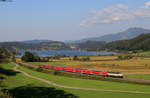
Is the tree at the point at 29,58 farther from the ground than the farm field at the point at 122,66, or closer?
farther from the ground

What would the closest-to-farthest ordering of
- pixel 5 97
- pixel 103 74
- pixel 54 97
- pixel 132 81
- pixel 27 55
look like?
pixel 5 97 < pixel 54 97 < pixel 132 81 < pixel 103 74 < pixel 27 55

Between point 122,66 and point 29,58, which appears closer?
point 122,66

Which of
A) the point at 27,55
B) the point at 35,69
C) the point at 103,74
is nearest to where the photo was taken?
the point at 103,74

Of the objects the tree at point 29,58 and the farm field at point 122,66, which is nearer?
the farm field at point 122,66

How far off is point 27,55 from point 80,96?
80891mm

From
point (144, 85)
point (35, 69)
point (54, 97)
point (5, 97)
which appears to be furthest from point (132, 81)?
point (35, 69)

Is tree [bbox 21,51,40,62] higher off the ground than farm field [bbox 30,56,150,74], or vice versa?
tree [bbox 21,51,40,62]

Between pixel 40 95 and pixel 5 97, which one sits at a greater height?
pixel 5 97

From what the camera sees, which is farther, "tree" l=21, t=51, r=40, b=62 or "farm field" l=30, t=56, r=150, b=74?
"tree" l=21, t=51, r=40, b=62

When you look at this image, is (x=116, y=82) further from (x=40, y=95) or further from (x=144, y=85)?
(x=40, y=95)

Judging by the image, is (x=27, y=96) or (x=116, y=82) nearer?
(x=27, y=96)

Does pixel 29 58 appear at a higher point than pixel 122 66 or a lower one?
higher

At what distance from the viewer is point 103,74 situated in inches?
1977

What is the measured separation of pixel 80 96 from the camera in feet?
90.3
